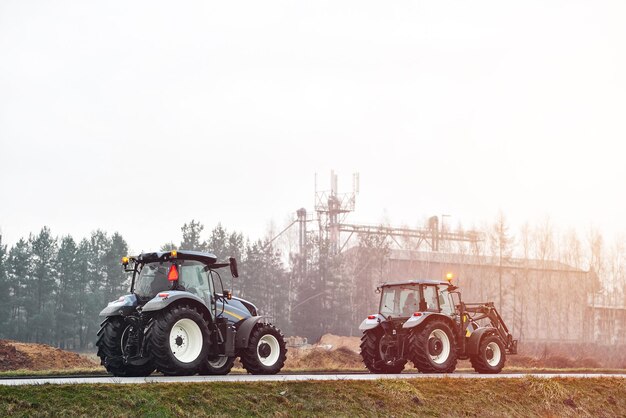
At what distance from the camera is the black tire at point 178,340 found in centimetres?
1474

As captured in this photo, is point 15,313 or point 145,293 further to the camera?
point 15,313

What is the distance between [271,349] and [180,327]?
2.74 meters

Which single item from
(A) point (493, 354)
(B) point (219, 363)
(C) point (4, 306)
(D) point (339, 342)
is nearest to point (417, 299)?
(A) point (493, 354)

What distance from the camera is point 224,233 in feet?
249

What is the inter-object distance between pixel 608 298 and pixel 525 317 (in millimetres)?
8607

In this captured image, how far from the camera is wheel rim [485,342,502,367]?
2162cm

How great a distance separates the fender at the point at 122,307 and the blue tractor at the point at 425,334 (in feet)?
21.6

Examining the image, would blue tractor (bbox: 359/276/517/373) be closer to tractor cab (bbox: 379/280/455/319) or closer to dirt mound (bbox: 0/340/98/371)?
tractor cab (bbox: 379/280/455/319)

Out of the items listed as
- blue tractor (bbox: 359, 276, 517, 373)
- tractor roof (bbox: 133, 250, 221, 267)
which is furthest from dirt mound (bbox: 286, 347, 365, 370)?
tractor roof (bbox: 133, 250, 221, 267)

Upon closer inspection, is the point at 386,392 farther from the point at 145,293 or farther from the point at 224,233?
the point at 224,233

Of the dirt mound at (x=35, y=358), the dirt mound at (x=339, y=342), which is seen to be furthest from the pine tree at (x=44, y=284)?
the dirt mound at (x=35, y=358)

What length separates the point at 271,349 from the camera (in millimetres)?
17312

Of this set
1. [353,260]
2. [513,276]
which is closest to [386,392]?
[513,276]

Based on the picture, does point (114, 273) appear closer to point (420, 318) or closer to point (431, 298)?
point (431, 298)
